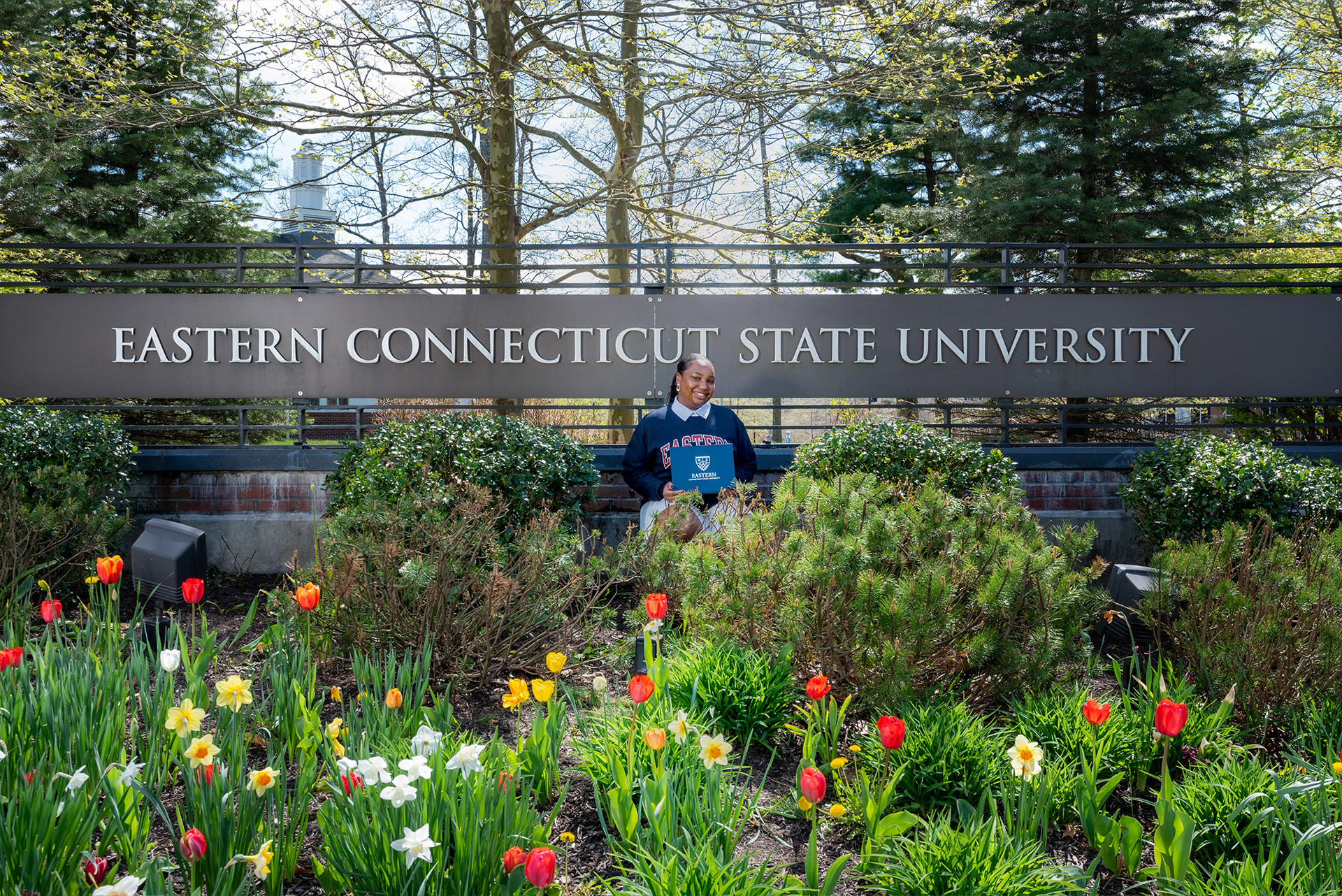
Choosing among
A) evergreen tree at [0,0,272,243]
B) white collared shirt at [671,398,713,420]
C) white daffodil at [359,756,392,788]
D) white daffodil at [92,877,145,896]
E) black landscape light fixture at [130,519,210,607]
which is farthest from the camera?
evergreen tree at [0,0,272,243]

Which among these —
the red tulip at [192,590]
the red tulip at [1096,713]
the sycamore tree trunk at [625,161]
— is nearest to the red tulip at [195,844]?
the red tulip at [192,590]

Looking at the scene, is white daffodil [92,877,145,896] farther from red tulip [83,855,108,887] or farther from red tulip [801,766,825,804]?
red tulip [801,766,825,804]

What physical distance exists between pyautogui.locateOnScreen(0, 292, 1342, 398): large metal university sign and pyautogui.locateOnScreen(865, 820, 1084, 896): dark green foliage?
4.96 metres

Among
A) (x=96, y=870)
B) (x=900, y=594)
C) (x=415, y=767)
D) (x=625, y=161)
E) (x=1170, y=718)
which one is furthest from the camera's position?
(x=625, y=161)

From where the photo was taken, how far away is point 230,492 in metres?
6.48

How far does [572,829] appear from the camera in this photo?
2465 mm

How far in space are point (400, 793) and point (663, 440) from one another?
11.5ft

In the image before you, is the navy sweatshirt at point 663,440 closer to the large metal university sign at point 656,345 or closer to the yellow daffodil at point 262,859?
the large metal university sign at point 656,345

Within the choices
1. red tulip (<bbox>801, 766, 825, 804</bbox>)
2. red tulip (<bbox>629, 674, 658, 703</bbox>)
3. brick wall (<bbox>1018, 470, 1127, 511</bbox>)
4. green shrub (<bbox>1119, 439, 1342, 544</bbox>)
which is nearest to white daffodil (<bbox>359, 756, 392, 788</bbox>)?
red tulip (<bbox>629, 674, 658, 703</bbox>)

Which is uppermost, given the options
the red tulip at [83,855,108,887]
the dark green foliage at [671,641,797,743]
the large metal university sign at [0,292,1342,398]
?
the large metal university sign at [0,292,1342,398]

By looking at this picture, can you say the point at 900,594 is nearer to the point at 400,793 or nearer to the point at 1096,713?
the point at 1096,713

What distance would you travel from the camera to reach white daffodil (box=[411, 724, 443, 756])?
1988 mm

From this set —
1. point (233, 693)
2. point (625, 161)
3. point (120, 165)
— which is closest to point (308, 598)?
point (233, 693)

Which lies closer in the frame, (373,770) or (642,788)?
(373,770)
